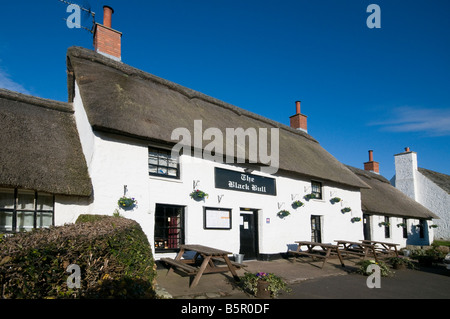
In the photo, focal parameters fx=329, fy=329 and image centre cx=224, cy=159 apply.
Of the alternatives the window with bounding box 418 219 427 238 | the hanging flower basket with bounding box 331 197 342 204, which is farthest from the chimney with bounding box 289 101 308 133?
the window with bounding box 418 219 427 238

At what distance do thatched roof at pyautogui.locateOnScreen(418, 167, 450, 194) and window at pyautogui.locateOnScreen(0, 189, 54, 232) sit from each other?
28794 mm

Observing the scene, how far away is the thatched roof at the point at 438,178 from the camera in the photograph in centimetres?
2712

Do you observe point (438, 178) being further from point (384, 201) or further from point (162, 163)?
point (162, 163)

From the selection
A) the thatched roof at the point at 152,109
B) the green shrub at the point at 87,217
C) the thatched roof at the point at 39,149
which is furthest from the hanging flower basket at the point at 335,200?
the thatched roof at the point at 39,149

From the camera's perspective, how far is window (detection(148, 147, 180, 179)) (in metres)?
→ 10.0

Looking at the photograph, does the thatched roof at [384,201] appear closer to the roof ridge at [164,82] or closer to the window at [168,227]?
the roof ridge at [164,82]

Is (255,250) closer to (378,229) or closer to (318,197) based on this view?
(318,197)

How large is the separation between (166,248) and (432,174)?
27737mm

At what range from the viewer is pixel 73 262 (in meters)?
4.61

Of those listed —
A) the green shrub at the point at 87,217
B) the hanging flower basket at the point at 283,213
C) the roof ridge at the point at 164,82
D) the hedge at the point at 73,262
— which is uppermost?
the roof ridge at the point at 164,82

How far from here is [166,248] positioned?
1002cm

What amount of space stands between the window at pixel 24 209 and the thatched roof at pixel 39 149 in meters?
0.70

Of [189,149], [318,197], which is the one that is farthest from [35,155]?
[318,197]
